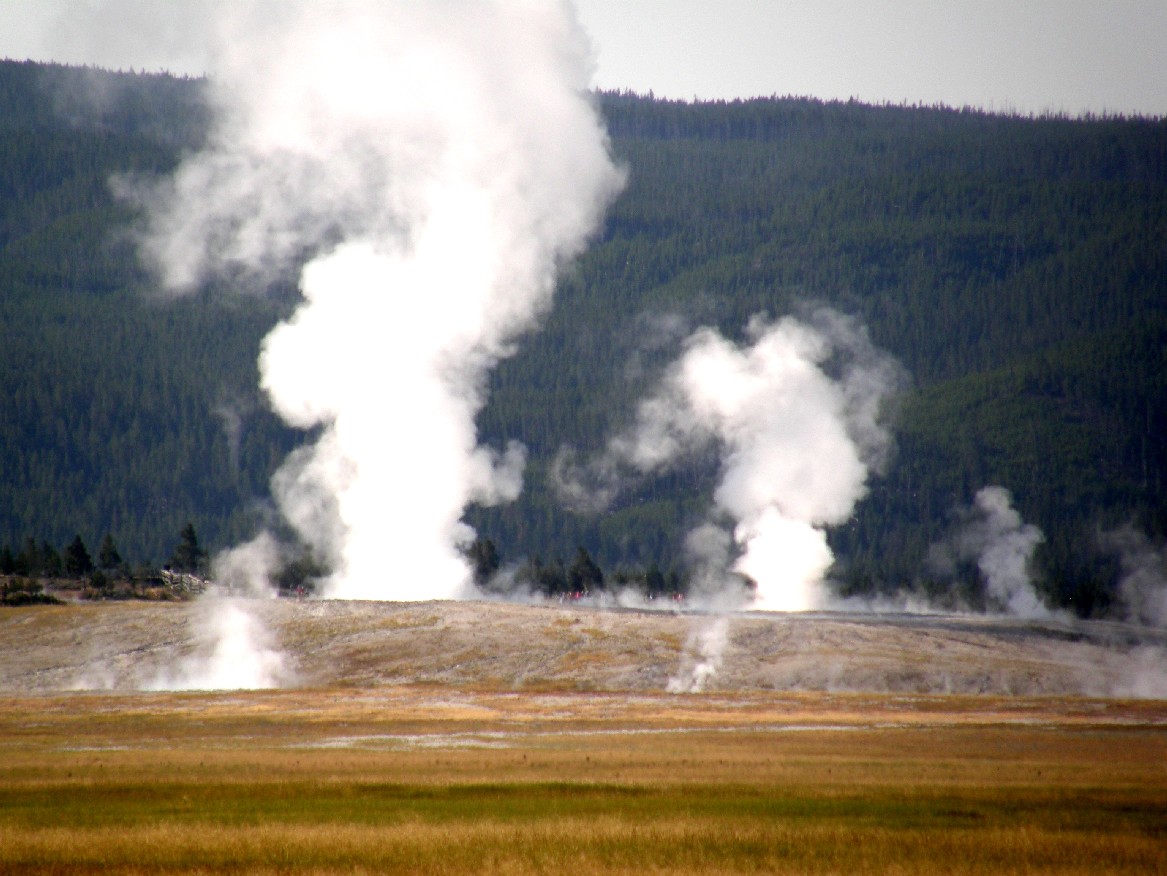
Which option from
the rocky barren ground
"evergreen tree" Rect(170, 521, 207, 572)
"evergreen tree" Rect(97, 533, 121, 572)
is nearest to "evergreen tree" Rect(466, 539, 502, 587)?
"evergreen tree" Rect(170, 521, 207, 572)

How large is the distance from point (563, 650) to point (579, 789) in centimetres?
5736

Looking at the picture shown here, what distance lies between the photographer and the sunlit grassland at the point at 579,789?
42594mm

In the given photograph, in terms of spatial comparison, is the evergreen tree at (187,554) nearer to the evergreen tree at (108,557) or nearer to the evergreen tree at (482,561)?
the evergreen tree at (108,557)

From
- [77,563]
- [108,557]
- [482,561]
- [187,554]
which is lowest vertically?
[77,563]

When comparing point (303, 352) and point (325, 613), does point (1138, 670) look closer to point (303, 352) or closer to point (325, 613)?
point (325, 613)

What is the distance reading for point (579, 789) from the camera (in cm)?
5584

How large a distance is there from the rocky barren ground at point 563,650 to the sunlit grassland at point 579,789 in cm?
1509

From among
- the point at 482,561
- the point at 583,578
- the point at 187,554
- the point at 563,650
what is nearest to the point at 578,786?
the point at 563,650

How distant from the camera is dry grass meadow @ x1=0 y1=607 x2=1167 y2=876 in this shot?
140 ft

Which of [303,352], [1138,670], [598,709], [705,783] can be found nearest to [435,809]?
[705,783]

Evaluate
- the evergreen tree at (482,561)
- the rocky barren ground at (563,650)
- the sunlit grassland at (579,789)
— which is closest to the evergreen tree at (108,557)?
the evergreen tree at (482,561)

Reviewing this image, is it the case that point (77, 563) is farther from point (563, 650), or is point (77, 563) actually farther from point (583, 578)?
point (563, 650)

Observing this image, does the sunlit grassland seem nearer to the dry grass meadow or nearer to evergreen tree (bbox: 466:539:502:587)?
the dry grass meadow

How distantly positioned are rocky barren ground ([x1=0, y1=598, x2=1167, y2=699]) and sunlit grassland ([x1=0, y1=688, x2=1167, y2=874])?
49.5ft
